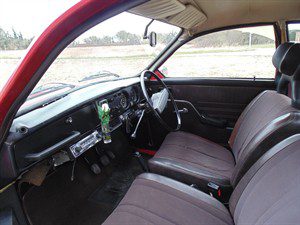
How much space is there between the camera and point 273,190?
954 mm

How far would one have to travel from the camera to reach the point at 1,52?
3.87 feet

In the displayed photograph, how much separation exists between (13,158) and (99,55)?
994 mm

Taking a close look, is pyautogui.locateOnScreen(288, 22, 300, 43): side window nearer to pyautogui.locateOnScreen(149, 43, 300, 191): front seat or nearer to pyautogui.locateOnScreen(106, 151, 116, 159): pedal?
pyautogui.locateOnScreen(149, 43, 300, 191): front seat

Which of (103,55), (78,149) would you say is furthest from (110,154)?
(103,55)

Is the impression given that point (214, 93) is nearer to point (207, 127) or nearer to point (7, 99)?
point (207, 127)

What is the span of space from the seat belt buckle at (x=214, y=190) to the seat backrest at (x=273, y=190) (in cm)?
24

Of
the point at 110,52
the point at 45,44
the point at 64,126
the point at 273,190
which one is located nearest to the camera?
the point at 45,44

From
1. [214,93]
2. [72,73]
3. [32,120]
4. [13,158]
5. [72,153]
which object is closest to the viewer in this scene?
[13,158]

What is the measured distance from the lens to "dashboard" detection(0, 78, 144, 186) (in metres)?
1.13

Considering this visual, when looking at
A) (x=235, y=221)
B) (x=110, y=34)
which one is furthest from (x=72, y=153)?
(x=235, y=221)

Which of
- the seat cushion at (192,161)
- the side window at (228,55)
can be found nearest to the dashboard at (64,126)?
the seat cushion at (192,161)

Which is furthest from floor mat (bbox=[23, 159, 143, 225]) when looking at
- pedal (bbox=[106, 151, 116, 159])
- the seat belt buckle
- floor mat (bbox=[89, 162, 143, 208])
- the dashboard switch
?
the seat belt buckle

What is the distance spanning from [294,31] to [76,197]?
2331 millimetres

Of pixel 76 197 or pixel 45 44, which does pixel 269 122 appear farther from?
pixel 76 197
